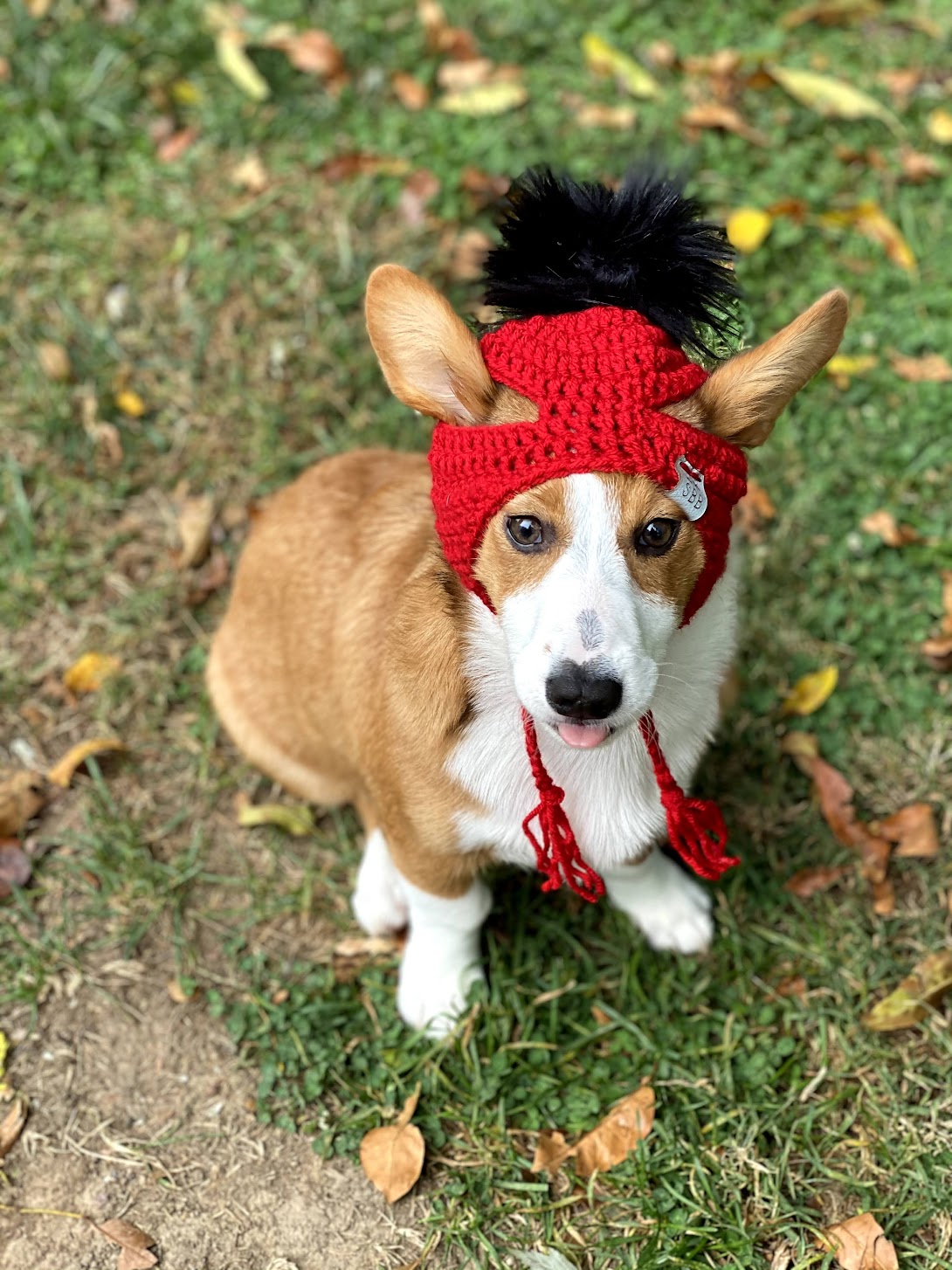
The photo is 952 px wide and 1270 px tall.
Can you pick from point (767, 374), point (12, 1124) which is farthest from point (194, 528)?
point (767, 374)

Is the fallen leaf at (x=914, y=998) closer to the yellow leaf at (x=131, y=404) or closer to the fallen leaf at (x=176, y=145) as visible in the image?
the yellow leaf at (x=131, y=404)

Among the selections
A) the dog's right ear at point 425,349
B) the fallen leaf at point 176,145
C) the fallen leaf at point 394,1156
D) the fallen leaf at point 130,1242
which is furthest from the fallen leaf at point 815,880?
the fallen leaf at point 176,145

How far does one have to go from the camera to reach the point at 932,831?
362cm

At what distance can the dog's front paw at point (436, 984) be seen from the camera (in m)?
3.33

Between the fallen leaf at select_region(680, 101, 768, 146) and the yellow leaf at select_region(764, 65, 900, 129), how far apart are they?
0.90 ft

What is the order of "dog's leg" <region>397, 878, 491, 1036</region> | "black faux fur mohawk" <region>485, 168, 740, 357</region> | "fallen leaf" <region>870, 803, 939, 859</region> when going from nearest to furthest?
1. "black faux fur mohawk" <region>485, 168, 740, 357</region>
2. "dog's leg" <region>397, 878, 491, 1036</region>
3. "fallen leaf" <region>870, 803, 939, 859</region>

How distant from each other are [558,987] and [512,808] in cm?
92

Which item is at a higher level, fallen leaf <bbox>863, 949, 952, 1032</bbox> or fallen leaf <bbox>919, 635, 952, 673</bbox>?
fallen leaf <bbox>919, 635, 952, 673</bbox>

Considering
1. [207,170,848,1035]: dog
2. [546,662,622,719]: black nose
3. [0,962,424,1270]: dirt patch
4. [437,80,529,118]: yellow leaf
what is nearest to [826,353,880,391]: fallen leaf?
[437,80,529,118]: yellow leaf

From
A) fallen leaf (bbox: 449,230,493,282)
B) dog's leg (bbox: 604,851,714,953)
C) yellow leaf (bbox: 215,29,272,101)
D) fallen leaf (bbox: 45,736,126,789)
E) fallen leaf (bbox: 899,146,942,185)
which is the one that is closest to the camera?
dog's leg (bbox: 604,851,714,953)

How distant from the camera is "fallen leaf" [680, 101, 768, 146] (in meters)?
A: 5.13

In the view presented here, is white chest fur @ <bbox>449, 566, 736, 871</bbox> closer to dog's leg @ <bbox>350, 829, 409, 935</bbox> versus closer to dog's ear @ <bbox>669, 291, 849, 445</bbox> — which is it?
dog's ear @ <bbox>669, 291, 849, 445</bbox>

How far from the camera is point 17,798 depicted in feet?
12.5

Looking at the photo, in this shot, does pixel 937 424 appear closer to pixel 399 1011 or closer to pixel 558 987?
pixel 558 987
